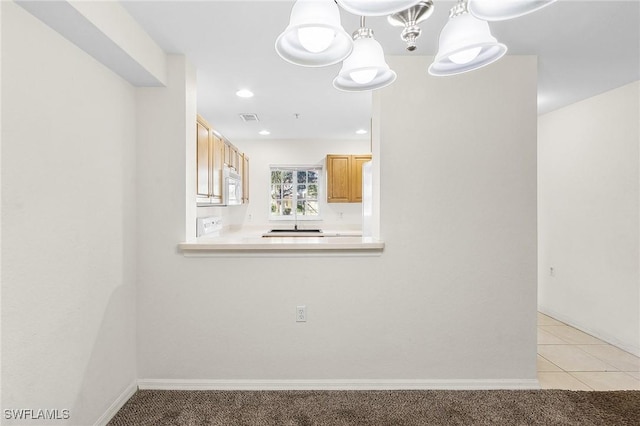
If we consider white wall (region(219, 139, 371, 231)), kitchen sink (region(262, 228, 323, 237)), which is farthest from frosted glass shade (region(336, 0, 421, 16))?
white wall (region(219, 139, 371, 231))

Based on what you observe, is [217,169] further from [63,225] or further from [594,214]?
[594,214]

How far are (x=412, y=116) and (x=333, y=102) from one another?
1182 millimetres

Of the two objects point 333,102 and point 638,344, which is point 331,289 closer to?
point 333,102

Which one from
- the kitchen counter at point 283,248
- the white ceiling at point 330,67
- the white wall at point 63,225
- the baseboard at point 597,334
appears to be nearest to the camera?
the white wall at point 63,225

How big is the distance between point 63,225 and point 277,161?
12.6 feet

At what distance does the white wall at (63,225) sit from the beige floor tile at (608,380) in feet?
11.3

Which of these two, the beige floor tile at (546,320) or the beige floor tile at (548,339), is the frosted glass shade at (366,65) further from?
the beige floor tile at (546,320)

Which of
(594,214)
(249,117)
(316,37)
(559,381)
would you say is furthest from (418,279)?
(249,117)

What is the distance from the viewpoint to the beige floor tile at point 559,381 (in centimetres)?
235

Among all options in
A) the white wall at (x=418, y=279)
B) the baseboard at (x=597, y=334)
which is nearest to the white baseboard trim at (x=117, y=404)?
the white wall at (x=418, y=279)

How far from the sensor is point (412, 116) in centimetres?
234

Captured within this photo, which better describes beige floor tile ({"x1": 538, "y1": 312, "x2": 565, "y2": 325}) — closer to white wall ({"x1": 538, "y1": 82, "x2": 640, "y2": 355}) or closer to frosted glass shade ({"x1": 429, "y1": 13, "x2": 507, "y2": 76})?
white wall ({"x1": 538, "y1": 82, "x2": 640, "y2": 355})

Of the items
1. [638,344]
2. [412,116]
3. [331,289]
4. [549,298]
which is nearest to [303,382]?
[331,289]

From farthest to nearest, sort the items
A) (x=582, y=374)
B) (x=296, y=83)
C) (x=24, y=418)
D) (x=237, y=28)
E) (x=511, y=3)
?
(x=296, y=83) → (x=582, y=374) → (x=237, y=28) → (x=24, y=418) → (x=511, y=3)
